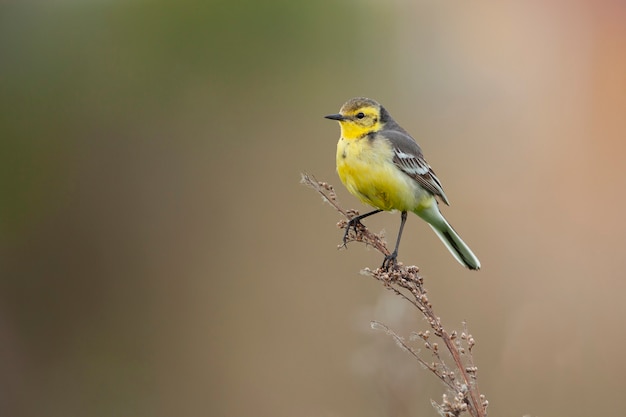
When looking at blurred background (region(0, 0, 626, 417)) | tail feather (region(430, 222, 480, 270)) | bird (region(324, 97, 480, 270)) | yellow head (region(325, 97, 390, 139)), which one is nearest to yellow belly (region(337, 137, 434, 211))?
bird (region(324, 97, 480, 270))

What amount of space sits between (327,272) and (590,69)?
6.70m

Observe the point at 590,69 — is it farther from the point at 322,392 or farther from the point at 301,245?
the point at 322,392

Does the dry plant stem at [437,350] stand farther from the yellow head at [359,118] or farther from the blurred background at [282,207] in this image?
the yellow head at [359,118]

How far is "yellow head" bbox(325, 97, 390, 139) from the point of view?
18.6ft

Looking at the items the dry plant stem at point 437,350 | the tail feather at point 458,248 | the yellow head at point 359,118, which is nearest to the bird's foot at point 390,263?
the dry plant stem at point 437,350

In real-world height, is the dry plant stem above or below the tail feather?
below

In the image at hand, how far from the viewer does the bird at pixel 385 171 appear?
5.37 meters

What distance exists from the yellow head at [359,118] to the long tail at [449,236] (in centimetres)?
72

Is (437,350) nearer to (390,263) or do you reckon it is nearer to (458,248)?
(390,263)

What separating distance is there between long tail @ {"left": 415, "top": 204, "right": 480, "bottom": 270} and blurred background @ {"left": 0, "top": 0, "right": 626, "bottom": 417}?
62 cm

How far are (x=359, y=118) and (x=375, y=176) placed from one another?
60 centimetres

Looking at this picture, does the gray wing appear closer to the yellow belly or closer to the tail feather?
the yellow belly

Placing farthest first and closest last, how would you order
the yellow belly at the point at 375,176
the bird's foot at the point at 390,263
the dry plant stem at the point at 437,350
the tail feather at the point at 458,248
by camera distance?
the tail feather at the point at 458,248
the yellow belly at the point at 375,176
the bird's foot at the point at 390,263
the dry plant stem at the point at 437,350

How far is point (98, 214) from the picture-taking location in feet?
36.0
